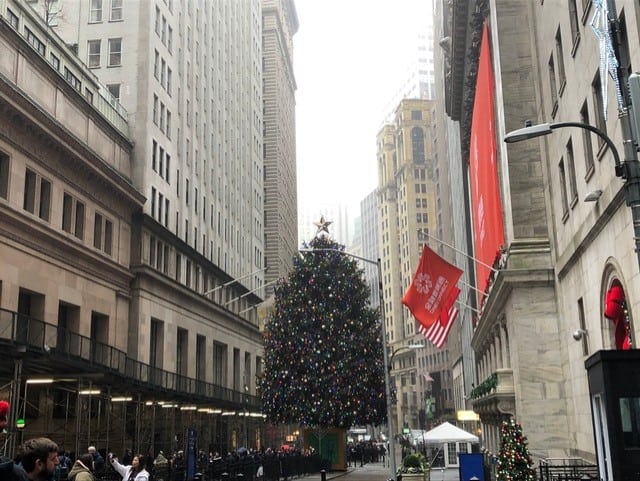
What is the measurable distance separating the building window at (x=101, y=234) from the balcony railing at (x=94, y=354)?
19.0ft

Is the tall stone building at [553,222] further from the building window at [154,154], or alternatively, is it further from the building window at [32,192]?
the building window at [154,154]

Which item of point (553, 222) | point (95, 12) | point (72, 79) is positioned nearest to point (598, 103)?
point (553, 222)

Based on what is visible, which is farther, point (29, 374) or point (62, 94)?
point (62, 94)

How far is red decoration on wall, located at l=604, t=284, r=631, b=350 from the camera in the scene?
18.2 metres

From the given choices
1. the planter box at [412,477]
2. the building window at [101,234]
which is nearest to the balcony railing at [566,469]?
the planter box at [412,477]

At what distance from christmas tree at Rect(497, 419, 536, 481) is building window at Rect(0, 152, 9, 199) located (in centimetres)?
2325

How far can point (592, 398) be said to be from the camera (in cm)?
1278

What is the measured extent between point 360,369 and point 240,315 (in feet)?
93.6

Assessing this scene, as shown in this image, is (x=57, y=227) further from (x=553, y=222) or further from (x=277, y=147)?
(x=277, y=147)

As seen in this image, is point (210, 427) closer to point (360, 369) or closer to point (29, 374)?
point (360, 369)

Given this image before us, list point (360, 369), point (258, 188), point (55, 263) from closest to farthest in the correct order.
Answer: point (55, 263)
point (360, 369)
point (258, 188)

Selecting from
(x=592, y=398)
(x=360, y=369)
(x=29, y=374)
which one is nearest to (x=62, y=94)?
(x=29, y=374)

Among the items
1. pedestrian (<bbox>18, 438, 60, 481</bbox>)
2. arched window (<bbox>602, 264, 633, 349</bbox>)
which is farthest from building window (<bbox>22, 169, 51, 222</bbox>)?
pedestrian (<bbox>18, 438, 60, 481</bbox>)

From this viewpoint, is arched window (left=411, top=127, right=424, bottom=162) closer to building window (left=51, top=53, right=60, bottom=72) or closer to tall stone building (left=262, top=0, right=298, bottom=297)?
tall stone building (left=262, top=0, right=298, bottom=297)
